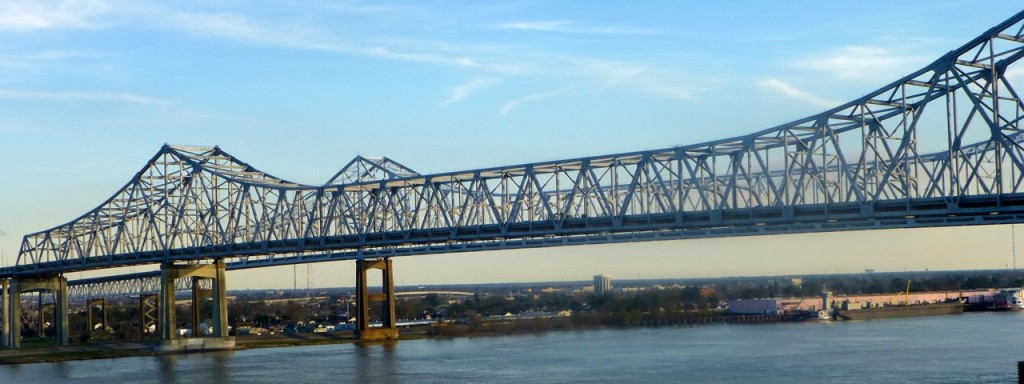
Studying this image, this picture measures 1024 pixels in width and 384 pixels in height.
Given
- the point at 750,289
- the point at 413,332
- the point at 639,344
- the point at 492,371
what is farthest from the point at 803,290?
the point at 492,371

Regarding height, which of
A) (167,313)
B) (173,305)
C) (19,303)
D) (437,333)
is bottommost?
(437,333)

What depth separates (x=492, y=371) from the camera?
188 feet

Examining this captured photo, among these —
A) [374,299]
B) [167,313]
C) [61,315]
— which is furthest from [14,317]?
[374,299]

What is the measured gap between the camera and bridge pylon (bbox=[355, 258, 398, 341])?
3542 inches

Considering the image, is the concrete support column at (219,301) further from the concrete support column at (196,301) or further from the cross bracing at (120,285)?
the cross bracing at (120,285)

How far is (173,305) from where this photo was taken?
81.6m

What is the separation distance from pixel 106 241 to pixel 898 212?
63.1m

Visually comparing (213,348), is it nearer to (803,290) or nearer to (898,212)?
(898,212)

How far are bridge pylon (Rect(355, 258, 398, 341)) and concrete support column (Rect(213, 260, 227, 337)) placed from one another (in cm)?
1010

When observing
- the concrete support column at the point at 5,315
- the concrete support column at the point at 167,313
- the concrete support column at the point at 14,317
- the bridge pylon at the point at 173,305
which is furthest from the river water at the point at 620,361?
the concrete support column at the point at 5,315

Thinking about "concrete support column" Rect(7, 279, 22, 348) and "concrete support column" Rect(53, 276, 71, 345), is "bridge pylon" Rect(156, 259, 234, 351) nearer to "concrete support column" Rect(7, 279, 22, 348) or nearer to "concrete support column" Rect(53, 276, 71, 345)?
"concrete support column" Rect(53, 276, 71, 345)

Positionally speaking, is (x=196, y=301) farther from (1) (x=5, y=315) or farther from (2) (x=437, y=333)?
(2) (x=437, y=333)

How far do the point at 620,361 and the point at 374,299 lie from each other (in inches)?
1271

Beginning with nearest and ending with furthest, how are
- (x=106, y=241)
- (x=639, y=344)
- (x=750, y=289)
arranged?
(x=639, y=344)
(x=106, y=241)
(x=750, y=289)
